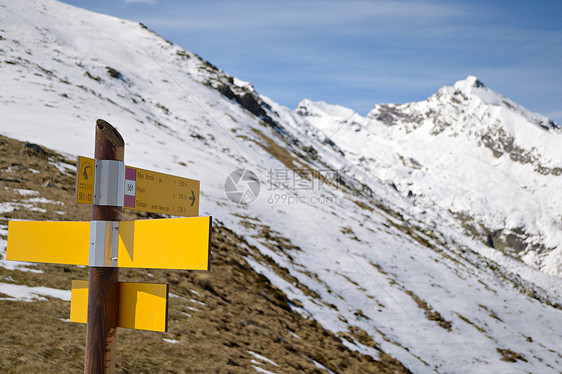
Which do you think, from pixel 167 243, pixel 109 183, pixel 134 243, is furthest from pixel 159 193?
pixel 167 243

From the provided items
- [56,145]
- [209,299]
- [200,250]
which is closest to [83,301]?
[200,250]

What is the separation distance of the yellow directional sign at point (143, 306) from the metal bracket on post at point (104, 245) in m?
0.26

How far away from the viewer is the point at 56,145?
76.7ft

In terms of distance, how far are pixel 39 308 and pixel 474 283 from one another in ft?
105

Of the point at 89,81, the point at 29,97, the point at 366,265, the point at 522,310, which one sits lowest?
the point at 522,310

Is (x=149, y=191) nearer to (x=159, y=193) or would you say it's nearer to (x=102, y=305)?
(x=159, y=193)

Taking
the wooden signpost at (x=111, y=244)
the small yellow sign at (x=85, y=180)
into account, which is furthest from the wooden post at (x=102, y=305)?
the small yellow sign at (x=85, y=180)

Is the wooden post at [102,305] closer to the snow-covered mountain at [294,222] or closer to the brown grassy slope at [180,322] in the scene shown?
the brown grassy slope at [180,322]

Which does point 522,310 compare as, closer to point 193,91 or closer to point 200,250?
point 200,250

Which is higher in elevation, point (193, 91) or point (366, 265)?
point (193, 91)

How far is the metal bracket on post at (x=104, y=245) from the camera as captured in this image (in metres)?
3.86

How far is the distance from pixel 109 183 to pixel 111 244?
533 millimetres

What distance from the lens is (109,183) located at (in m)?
3.92

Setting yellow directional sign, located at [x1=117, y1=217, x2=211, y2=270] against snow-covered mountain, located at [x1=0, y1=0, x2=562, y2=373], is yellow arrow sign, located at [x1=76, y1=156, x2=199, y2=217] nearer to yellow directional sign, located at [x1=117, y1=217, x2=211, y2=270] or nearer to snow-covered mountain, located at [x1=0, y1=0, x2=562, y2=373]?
yellow directional sign, located at [x1=117, y1=217, x2=211, y2=270]
